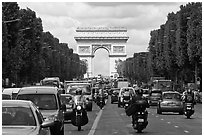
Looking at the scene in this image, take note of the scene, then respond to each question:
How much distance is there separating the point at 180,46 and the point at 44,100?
2318 inches

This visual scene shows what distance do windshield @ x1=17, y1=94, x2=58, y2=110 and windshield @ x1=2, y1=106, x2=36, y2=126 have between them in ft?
18.3

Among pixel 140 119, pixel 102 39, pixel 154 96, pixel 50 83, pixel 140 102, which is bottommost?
pixel 140 119

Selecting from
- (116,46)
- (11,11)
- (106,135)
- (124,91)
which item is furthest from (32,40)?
(116,46)

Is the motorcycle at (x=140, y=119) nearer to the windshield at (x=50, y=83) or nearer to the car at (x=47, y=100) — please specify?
the car at (x=47, y=100)

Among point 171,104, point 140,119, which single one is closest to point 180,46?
point 171,104

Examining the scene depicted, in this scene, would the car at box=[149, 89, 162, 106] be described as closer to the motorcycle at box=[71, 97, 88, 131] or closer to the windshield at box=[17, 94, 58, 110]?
the motorcycle at box=[71, 97, 88, 131]

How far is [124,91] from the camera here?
58031mm

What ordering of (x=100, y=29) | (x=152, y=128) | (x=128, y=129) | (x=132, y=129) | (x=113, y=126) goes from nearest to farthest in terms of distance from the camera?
(x=128, y=129) → (x=132, y=129) → (x=152, y=128) → (x=113, y=126) → (x=100, y=29)

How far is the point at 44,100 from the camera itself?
20.7m

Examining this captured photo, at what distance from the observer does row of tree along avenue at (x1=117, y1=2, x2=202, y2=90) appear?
68.1m

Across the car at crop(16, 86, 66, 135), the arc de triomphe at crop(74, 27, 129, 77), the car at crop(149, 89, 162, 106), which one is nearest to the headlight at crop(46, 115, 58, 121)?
the car at crop(16, 86, 66, 135)

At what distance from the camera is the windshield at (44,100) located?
20.4 m

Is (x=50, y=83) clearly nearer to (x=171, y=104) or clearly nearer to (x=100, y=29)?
(x=171, y=104)

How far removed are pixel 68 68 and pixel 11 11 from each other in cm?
8044
